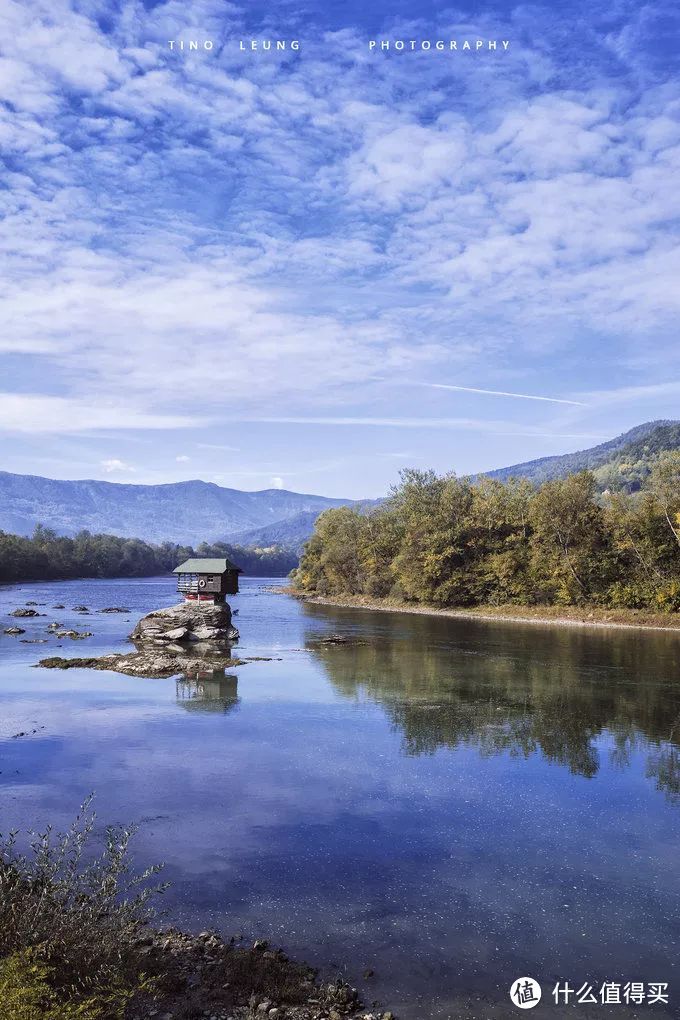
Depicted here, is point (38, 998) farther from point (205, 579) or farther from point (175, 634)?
point (205, 579)

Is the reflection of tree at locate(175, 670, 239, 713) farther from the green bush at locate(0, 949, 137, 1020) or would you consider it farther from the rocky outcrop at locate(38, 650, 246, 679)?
the green bush at locate(0, 949, 137, 1020)

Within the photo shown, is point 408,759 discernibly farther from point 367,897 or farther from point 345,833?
point 367,897

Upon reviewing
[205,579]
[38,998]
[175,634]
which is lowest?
[175,634]

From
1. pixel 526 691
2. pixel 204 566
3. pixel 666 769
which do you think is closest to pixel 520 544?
pixel 204 566

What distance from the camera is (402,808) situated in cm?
1712

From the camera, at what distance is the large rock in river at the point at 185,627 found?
51.3 meters

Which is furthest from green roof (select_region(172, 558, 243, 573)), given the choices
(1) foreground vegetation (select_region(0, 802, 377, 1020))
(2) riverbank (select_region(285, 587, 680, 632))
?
(1) foreground vegetation (select_region(0, 802, 377, 1020))

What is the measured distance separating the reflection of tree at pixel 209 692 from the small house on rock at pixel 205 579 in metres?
17.8

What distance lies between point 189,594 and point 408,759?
131ft

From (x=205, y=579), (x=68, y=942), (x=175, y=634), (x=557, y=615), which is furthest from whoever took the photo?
(x=557, y=615)

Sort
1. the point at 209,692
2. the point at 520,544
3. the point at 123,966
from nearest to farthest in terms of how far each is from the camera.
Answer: the point at 123,966 → the point at 209,692 → the point at 520,544

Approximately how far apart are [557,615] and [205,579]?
3914 cm

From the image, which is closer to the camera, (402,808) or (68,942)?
(68,942)

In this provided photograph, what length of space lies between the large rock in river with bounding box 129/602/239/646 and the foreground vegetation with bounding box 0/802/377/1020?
137 ft
